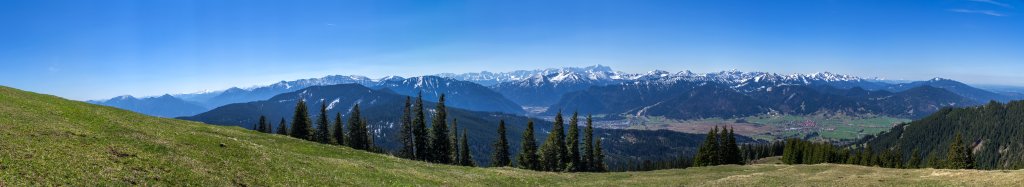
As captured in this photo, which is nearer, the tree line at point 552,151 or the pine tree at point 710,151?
the tree line at point 552,151

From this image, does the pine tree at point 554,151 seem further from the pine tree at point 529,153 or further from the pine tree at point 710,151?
the pine tree at point 710,151

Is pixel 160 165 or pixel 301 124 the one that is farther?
pixel 301 124

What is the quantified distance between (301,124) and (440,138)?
117ft

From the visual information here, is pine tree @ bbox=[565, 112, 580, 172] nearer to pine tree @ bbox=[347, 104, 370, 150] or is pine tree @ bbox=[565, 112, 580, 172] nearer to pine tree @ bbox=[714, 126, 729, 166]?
pine tree @ bbox=[714, 126, 729, 166]

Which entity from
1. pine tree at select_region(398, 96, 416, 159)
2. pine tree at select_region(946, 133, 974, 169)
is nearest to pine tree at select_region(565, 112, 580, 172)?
pine tree at select_region(398, 96, 416, 159)

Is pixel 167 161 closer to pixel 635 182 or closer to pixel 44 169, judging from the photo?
pixel 44 169

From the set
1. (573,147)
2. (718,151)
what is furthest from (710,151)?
(573,147)

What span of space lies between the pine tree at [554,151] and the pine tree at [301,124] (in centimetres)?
5430

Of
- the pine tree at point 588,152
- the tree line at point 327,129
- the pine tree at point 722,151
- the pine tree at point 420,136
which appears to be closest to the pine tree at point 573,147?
the pine tree at point 588,152

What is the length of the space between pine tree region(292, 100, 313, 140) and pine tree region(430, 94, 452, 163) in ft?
107

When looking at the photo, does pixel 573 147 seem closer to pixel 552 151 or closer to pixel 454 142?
pixel 552 151

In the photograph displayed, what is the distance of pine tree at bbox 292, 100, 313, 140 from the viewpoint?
116 meters

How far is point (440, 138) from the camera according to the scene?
10531 cm

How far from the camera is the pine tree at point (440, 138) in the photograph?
4106 inches
